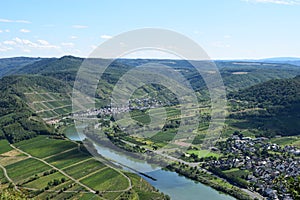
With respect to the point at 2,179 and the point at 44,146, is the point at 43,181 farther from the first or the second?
the point at 44,146

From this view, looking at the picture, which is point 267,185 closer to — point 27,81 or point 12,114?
point 12,114

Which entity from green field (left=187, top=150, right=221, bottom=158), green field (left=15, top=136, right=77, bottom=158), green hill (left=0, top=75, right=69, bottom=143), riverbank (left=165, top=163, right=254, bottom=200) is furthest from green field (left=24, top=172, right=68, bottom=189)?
green hill (left=0, top=75, right=69, bottom=143)

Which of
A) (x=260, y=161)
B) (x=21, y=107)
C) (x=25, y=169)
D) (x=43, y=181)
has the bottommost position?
(x=260, y=161)

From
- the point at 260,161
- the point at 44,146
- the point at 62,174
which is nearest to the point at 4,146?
the point at 44,146

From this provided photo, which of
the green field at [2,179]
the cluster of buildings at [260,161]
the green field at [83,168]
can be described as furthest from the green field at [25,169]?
the cluster of buildings at [260,161]

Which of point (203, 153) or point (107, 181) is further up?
point (107, 181)

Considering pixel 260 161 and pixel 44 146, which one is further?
pixel 44 146

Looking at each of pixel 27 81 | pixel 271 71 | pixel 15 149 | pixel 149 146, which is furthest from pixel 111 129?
pixel 271 71
